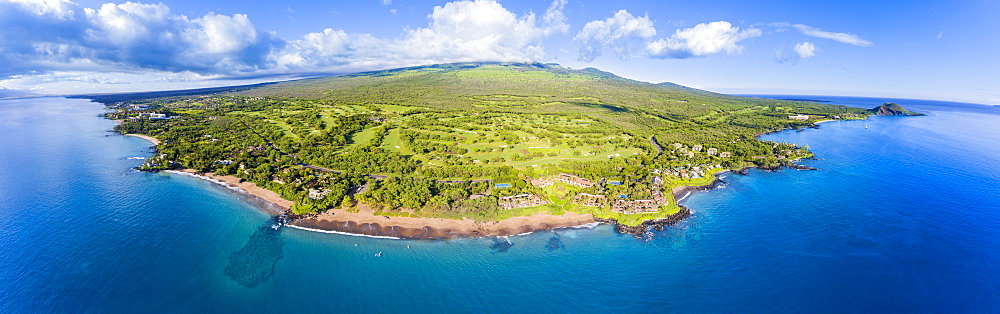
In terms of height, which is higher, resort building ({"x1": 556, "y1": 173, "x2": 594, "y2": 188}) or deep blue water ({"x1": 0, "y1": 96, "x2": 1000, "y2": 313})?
resort building ({"x1": 556, "y1": 173, "x2": 594, "y2": 188})

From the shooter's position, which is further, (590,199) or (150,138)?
(150,138)

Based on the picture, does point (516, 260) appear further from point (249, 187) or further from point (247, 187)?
point (247, 187)

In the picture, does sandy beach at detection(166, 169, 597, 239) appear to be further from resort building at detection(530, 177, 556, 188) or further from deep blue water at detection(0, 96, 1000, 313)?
resort building at detection(530, 177, 556, 188)

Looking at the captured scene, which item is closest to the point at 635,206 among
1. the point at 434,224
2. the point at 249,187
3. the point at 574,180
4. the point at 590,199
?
the point at 590,199

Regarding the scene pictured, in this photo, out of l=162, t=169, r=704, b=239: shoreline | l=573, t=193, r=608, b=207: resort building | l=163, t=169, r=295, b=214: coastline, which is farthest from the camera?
l=163, t=169, r=295, b=214: coastline

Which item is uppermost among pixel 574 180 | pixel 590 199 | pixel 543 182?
pixel 574 180

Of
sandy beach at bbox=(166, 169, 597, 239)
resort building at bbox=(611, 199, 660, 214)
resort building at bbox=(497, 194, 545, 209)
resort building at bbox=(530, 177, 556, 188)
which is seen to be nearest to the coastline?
sandy beach at bbox=(166, 169, 597, 239)

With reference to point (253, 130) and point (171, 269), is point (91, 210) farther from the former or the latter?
point (253, 130)
